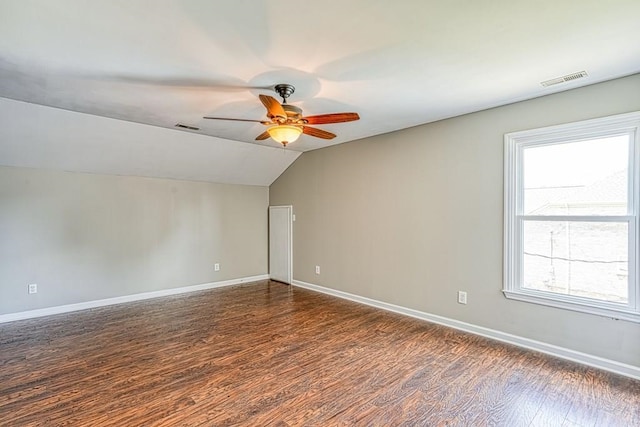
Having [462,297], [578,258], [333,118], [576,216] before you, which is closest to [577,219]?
[576,216]

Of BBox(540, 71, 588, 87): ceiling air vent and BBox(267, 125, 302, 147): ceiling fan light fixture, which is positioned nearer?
BBox(540, 71, 588, 87): ceiling air vent

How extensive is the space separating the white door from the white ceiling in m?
2.59

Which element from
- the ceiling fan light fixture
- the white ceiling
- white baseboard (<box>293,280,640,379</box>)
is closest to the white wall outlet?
white baseboard (<box>293,280,640,379</box>)

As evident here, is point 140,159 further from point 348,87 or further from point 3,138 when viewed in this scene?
point 348,87

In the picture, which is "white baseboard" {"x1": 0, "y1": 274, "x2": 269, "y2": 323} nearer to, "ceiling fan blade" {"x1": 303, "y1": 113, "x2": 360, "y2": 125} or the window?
"ceiling fan blade" {"x1": 303, "y1": 113, "x2": 360, "y2": 125}

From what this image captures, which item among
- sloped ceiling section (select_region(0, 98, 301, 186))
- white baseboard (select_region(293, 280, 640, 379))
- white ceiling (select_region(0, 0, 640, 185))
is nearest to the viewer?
white ceiling (select_region(0, 0, 640, 185))

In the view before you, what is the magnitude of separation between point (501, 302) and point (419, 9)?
3041 mm

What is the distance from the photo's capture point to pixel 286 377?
274 centimetres

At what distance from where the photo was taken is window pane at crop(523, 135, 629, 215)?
2.82 metres

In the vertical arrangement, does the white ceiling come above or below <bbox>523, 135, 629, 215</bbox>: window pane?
above

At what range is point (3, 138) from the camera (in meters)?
3.75

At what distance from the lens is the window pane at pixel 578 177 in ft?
9.25

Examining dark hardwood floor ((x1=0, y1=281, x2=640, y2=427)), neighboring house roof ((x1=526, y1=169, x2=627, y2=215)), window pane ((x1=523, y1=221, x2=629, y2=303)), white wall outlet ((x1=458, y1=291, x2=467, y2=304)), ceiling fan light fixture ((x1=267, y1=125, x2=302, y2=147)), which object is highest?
ceiling fan light fixture ((x1=267, y1=125, x2=302, y2=147))

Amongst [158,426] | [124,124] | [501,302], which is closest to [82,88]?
[124,124]
